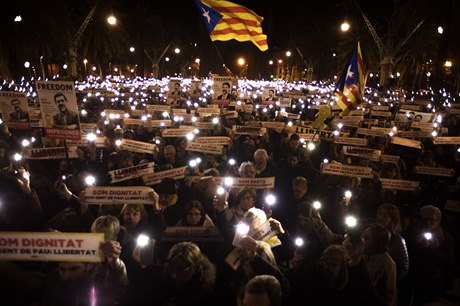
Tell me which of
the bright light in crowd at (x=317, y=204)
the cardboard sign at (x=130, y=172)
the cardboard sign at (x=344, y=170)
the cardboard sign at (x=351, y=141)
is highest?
the cardboard sign at (x=351, y=141)

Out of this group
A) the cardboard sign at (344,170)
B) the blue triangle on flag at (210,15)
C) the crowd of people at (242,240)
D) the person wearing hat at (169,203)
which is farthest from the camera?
the blue triangle on flag at (210,15)

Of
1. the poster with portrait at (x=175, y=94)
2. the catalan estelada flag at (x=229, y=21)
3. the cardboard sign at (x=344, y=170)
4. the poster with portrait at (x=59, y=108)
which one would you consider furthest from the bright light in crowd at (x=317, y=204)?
the poster with portrait at (x=175, y=94)

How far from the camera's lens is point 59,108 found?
23.1ft

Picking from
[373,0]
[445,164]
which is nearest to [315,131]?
[445,164]

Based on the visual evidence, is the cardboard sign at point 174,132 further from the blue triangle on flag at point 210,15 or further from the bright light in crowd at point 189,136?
the blue triangle on flag at point 210,15

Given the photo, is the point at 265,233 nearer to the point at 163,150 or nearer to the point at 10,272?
the point at 10,272

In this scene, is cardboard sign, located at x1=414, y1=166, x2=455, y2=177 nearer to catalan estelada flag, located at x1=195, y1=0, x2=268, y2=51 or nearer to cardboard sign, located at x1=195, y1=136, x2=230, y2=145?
cardboard sign, located at x1=195, y1=136, x2=230, y2=145

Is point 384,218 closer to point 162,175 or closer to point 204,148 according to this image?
point 162,175

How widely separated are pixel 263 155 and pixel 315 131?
3.06m

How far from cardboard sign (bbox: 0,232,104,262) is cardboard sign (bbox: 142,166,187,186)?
129 inches

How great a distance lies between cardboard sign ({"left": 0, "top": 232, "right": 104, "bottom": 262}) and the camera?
3.59 m

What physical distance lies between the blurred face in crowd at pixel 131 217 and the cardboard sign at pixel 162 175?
1.61 metres

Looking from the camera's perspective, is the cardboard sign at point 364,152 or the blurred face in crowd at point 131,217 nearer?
the blurred face in crowd at point 131,217

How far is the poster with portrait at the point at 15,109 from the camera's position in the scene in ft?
32.4
